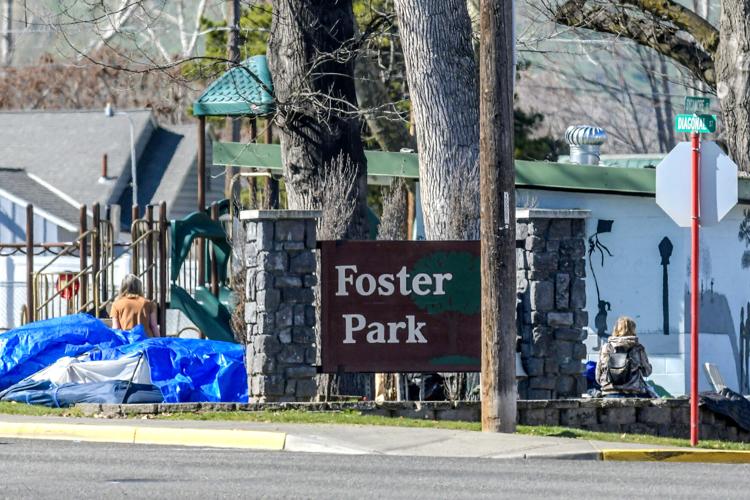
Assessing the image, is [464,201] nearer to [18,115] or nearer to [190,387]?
[190,387]

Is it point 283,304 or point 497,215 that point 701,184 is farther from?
point 283,304

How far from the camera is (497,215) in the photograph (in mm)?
13891

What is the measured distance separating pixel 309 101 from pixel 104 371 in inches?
165

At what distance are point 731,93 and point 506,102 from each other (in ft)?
32.2

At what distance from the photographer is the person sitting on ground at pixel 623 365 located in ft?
53.5

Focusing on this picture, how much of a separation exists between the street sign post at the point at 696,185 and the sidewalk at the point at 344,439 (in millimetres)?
1285

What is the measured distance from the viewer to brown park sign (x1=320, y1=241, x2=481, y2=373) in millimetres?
15836

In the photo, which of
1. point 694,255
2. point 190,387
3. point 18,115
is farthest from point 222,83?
point 18,115

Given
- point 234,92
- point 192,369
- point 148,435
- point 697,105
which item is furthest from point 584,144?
point 148,435

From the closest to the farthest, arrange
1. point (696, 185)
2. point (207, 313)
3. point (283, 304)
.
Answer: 1. point (696, 185)
2. point (283, 304)
3. point (207, 313)

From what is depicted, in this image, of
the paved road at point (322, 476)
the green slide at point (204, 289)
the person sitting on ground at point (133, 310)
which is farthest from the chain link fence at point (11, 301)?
the paved road at point (322, 476)

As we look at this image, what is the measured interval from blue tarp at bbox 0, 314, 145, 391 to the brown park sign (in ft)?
10.5

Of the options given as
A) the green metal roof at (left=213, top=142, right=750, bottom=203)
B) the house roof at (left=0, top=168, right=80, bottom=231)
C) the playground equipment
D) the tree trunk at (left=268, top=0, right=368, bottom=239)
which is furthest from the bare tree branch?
the house roof at (left=0, top=168, right=80, bottom=231)

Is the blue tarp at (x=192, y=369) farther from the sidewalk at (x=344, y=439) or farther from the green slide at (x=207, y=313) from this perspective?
the green slide at (x=207, y=313)
